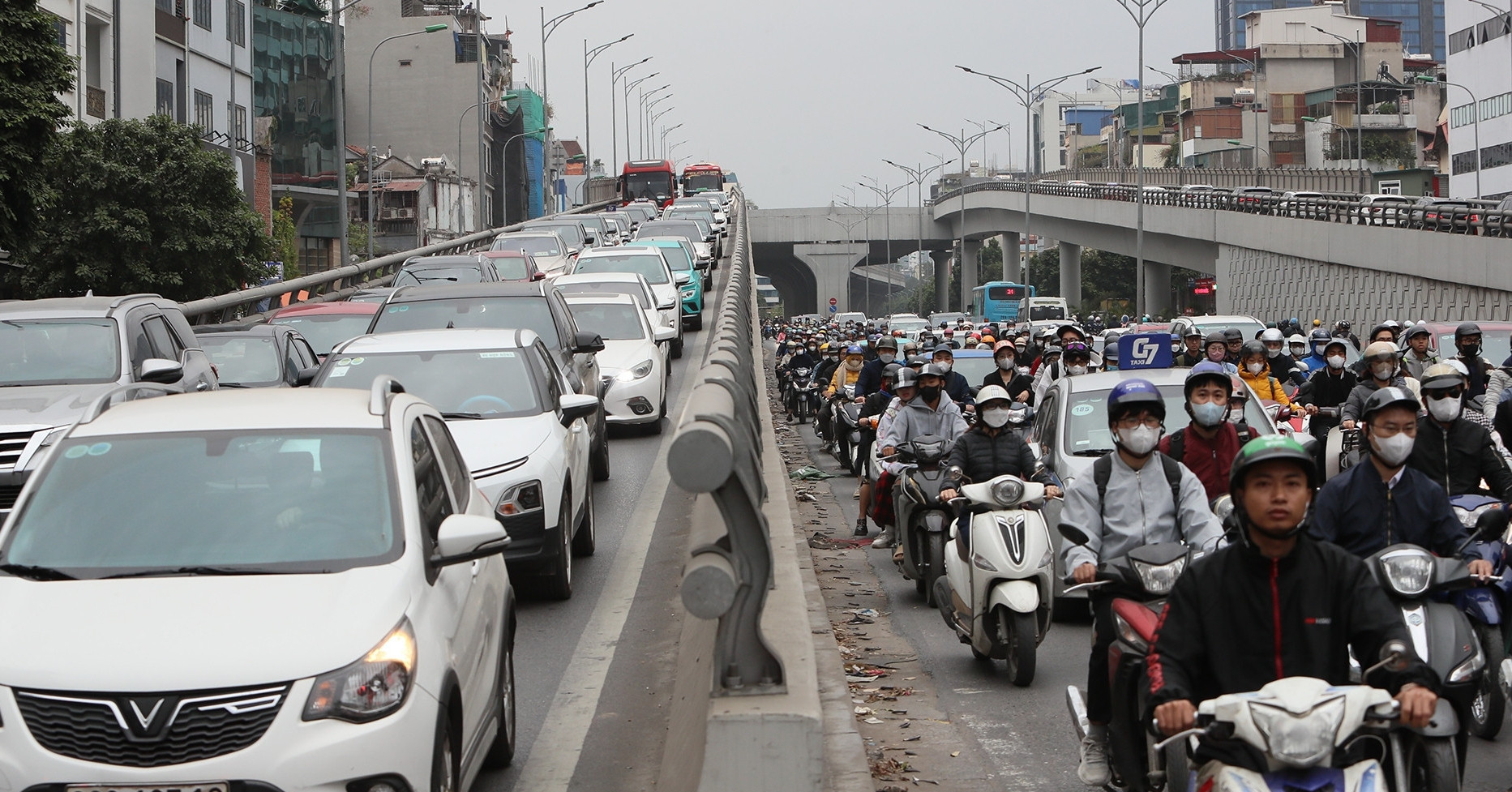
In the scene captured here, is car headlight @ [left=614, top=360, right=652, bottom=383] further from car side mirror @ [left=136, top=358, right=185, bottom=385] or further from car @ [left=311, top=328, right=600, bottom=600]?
car side mirror @ [left=136, top=358, right=185, bottom=385]

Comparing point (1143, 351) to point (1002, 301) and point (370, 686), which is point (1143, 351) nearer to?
point (370, 686)

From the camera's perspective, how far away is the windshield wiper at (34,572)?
5785mm

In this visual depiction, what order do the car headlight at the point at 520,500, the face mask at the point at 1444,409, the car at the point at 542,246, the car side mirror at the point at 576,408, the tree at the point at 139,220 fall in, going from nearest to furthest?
the face mask at the point at 1444,409 → the car headlight at the point at 520,500 → the car side mirror at the point at 576,408 → the tree at the point at 139,220 → the car at the point at 542,246

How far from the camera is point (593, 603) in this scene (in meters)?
10.7

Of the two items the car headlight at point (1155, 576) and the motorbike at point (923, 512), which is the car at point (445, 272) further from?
the car headlight at point (1155, 576)

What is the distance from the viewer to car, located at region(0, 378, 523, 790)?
5.01m

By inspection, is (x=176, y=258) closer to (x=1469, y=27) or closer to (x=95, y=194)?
(x=95, y=194)

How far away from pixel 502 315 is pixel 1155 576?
10.9 meters

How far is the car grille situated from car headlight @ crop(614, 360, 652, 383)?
14.7 m

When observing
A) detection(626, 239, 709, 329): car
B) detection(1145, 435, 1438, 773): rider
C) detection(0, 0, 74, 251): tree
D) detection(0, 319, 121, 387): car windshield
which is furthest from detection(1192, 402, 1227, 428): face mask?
detection(626, 239, 709, 329): car

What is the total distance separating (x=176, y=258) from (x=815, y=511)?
15.8m

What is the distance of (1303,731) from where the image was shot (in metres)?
4.19

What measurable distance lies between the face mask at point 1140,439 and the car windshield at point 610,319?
1431 cm

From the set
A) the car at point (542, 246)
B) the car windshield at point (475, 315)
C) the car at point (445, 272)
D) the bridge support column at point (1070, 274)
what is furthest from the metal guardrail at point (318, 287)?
the bridge support column at point (1070, 274)
